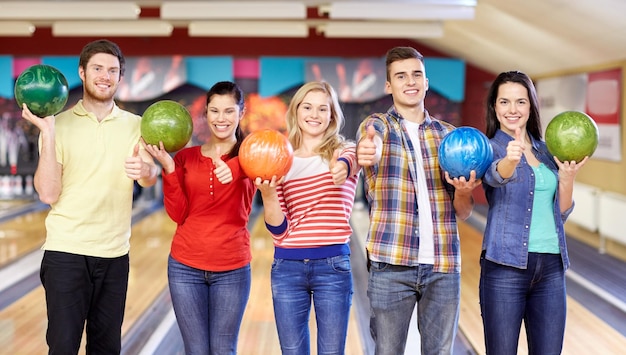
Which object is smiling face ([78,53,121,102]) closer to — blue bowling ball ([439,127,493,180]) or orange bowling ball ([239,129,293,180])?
orange bowling ball ([239,129,293,180])

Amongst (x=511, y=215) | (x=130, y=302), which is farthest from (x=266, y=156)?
(x=130, y=302)

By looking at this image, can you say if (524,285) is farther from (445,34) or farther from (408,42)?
(408,42)

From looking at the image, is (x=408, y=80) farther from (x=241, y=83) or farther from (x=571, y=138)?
(x=241, y=83)

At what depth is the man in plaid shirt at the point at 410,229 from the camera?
67.2 inches

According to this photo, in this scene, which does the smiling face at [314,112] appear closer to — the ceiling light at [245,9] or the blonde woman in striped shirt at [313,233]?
the blonde woman in striped shirt at [313,233]

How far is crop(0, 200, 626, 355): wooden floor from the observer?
305cm

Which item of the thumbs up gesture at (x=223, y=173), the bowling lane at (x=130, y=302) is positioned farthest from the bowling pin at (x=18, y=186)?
the thumbs up gesture at (x=223, y=173)

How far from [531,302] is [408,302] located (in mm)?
349

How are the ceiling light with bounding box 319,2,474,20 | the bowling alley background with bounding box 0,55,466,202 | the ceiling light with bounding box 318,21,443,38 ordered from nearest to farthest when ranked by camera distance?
1. the ceiling light with bounding box 319,2,474,20
2. the ceiling light with bounding box 318,21,443,38
3. the bowling alley background with bounding box 0,55,466,202

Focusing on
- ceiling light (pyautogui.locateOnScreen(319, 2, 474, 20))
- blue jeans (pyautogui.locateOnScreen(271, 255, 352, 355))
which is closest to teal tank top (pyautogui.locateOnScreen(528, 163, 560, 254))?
blue jeans (pyautogui.locateOnScreen(271, 255, 352, 355))

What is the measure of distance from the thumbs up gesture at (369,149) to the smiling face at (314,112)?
0.69 ft

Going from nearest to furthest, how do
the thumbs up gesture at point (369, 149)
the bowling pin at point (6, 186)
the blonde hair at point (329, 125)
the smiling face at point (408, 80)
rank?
the thumbs up gesture at point (369, 149), the smiling face at point (408, 80), the blonde hair at point (329, 125), the bowling pin at point (6, 186)

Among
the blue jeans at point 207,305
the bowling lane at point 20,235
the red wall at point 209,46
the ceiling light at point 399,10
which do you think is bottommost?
the bowling lane at point 20,235

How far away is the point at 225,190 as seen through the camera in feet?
6.27
